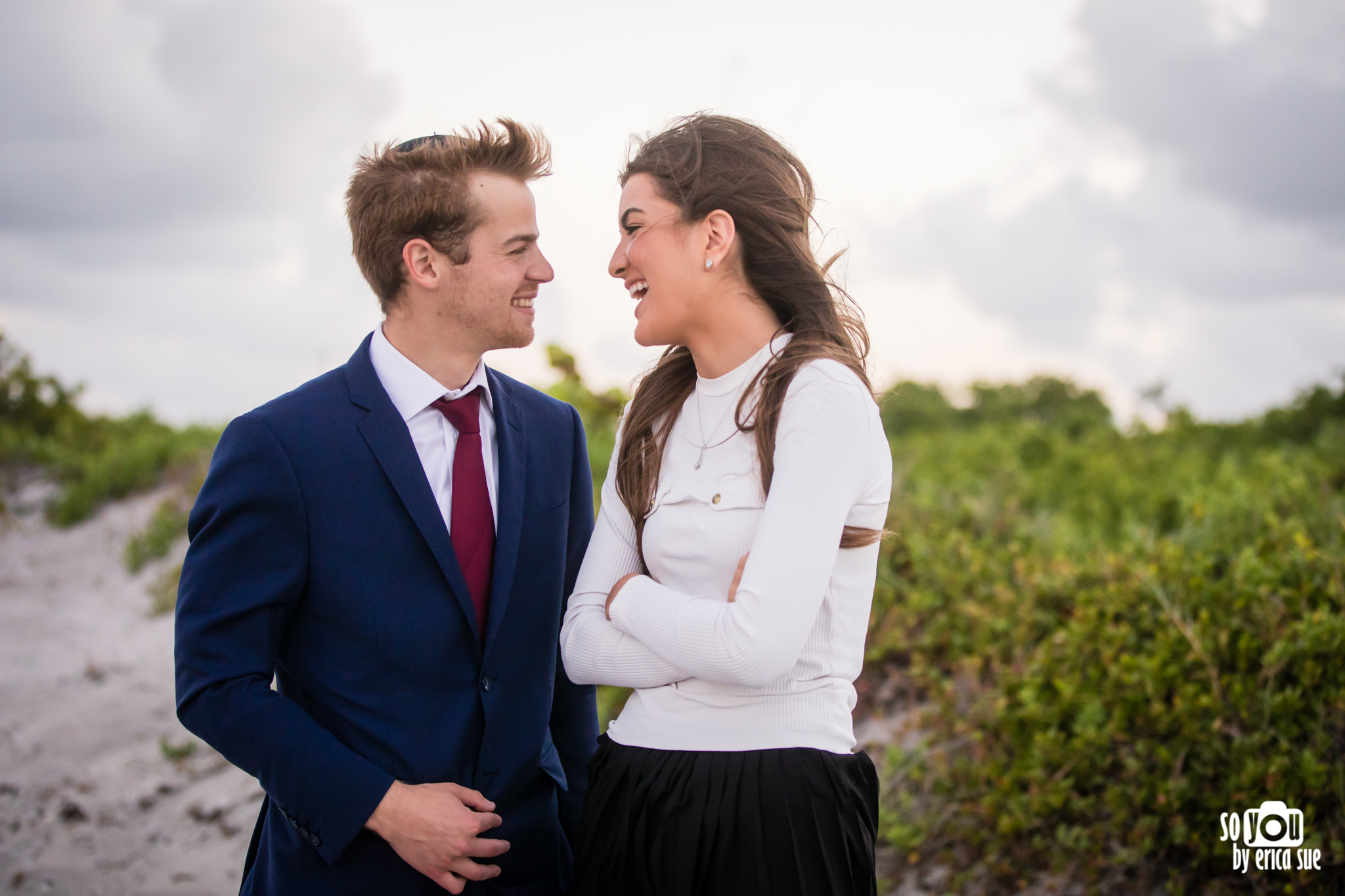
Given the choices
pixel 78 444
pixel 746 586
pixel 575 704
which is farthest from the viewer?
pixel 78 444

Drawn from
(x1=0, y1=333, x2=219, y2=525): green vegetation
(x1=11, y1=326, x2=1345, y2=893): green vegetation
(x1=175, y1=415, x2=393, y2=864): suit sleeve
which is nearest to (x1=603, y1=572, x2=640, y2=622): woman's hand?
(x1=175, y1=415, x2=393, y2=864): suit sleeve

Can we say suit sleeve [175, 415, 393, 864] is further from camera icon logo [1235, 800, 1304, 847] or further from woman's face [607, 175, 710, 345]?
camera icon logo [1235, 800, 1304, 847]

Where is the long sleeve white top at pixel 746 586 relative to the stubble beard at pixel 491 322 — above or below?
below

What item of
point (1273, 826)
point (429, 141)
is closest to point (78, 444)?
point (429, 141)

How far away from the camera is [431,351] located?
7.84ft

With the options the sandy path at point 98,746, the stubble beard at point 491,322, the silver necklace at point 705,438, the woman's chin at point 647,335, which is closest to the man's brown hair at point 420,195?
the stubble beard at point 491,322

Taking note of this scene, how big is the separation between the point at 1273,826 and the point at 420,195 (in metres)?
3.31

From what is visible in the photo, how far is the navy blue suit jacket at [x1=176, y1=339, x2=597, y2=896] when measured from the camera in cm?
197

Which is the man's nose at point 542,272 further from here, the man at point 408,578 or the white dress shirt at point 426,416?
the white dress shirt at point 426,416

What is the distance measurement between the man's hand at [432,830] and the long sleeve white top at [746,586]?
378 mm

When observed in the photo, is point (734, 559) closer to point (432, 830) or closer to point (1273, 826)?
point (432, 830)

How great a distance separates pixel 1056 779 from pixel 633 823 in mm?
2213

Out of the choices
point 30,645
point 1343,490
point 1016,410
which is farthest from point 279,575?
point 1016,410

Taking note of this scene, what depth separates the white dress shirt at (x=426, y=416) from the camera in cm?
230
